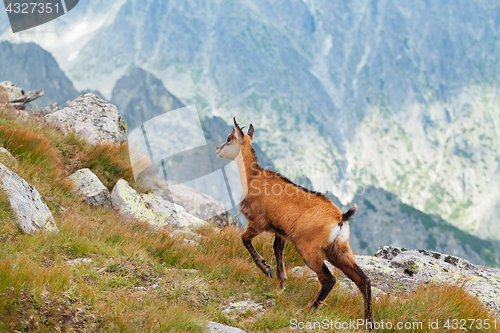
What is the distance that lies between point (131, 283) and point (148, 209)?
4.17 meters

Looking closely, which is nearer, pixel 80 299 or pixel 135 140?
pixel 80 299

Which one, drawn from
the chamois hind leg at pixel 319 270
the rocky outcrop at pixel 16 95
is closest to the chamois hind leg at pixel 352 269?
the chamois hind leg at pixel 319 270

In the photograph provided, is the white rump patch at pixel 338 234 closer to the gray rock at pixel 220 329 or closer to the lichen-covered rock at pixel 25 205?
the gray rock at pixel 220 329

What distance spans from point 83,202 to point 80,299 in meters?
4.60

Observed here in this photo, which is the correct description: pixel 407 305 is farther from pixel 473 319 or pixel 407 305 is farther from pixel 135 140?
pixel 135 140

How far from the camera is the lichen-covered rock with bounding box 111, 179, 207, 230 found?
29.1ft

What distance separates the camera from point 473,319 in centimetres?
586

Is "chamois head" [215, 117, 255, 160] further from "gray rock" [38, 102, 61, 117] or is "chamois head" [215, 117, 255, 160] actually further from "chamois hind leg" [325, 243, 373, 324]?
"gray rock" [38, 102, 61, 117]

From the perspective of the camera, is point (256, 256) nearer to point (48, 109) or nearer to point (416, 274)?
point (416, 274)

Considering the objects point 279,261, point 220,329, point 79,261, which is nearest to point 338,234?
point 279,261

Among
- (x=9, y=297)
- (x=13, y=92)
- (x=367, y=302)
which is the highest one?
(x=13, y=92)

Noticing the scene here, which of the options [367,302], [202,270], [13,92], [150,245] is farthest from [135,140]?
[367,302]

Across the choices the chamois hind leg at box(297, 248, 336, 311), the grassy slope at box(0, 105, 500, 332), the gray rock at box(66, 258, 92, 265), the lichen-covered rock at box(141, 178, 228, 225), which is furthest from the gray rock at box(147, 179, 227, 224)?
the chamois hind leg at box(297, 248, 336, 311)

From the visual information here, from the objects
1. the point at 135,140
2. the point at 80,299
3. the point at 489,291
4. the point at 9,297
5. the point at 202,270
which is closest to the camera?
the point at 9,297
